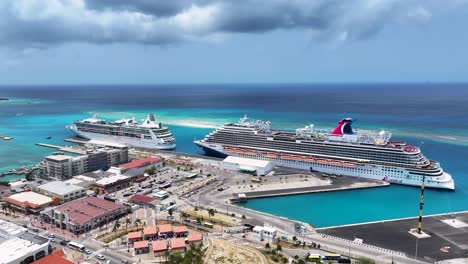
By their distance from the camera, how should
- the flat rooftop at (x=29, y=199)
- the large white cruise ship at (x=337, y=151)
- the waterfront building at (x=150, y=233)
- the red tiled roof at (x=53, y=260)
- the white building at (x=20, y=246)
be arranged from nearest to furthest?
the red tiled roof at (x=53, y=260) < the white building at (x=20, y=246) < the waterfront building at (x=150, y=233) < the flat rooftop at (x=29, y=199) < the large white cruise ship at (x=337, y=151)

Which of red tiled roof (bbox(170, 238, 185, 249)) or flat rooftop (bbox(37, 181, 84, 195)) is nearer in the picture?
red tiled roof (bbox(170, 238, 185, 249))

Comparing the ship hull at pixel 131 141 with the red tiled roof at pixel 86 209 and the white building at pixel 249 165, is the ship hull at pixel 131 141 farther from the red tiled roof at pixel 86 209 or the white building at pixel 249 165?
the red tiled roof at pixel 86 209

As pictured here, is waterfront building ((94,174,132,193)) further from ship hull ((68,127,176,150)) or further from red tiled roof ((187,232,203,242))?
ship hull ((68,127,176,150))

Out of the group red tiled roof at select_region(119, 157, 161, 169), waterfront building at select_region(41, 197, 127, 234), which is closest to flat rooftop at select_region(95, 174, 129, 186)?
red tiled roof at select_region(119, 157, 161, 169)

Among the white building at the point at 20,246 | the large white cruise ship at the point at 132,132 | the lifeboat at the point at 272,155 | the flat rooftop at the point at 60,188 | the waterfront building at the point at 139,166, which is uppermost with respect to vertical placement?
the large white cruise ship at the point at 132,132

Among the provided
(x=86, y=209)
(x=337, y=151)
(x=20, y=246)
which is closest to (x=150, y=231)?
(x=86, y=209)

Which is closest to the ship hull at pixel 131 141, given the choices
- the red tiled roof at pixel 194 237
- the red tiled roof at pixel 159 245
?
the red tiled roof at pixel 194 237

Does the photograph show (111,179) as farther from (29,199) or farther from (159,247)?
(159,247)
